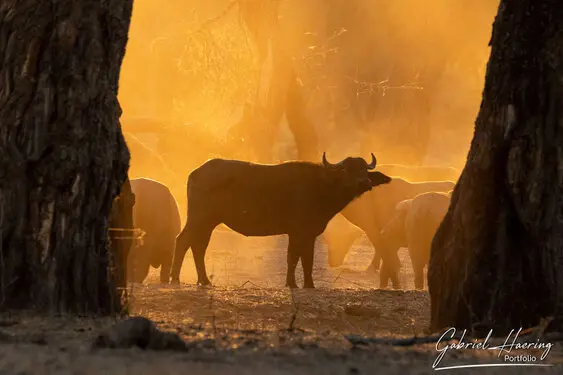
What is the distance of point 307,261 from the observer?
1256cm

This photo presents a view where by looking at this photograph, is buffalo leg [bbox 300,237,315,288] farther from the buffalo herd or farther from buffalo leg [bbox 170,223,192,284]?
buffalo leg [bbox 170,223,192,284]

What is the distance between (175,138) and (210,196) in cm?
1912

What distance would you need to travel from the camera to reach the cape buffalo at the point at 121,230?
609 centimetres

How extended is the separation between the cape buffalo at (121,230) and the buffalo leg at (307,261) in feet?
19.1

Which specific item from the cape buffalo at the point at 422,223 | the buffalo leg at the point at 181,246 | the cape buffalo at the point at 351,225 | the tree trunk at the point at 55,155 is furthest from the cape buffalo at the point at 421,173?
the tree trunk at the point at 55,155

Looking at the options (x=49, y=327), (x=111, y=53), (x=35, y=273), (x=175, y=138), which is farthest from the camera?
(x=175, y=138)

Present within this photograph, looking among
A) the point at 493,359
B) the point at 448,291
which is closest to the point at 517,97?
the point at 448,291

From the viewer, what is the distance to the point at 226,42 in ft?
95.7

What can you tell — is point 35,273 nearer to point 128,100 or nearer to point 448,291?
point 448,291

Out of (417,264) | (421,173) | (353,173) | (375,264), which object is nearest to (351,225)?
(421,173)

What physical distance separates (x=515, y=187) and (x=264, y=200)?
763 centimetres

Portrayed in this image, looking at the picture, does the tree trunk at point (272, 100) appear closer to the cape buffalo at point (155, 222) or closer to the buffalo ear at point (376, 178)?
the cape buffalo at point (155, 222)

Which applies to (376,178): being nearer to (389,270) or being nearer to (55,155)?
(389,270)

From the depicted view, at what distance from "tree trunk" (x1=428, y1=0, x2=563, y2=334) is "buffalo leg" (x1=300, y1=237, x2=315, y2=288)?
629 cm
